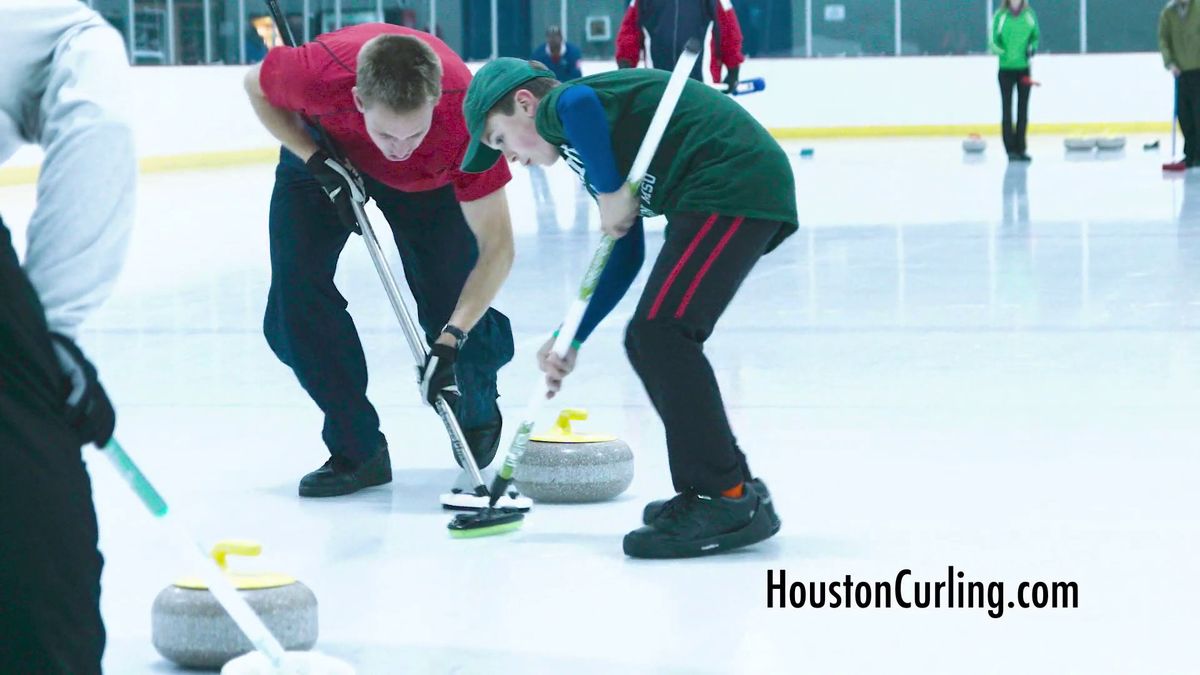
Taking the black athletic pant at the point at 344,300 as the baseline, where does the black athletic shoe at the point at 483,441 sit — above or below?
below

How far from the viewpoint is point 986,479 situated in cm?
352

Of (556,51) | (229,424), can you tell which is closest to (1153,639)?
(229,424)

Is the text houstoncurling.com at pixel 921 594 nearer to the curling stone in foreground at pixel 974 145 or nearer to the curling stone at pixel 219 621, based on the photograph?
the curling stone at pixel 219 621

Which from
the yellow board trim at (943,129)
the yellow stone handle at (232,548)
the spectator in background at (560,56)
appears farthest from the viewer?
the yellow board trim at (943,129)

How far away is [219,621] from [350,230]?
140 centimetres

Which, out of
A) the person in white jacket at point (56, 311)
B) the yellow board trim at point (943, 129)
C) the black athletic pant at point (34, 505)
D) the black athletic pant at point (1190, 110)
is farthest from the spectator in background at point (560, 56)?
the black athletic pant at point (34, 505)

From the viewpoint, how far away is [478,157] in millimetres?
3154

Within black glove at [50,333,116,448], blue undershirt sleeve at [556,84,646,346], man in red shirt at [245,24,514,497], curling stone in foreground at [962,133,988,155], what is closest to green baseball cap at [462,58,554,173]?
blue undershirt sleeve at [556,84,646,346]

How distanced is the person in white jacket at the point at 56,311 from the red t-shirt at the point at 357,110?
1868 mm

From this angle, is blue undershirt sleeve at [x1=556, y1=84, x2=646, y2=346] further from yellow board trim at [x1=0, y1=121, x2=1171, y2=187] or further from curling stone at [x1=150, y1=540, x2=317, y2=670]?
yellow board trim at [x1=0, y1=121, x2=1171, y2=187]

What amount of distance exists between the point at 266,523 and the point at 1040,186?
30.5 ft

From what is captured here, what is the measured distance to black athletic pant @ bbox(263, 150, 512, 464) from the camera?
12.1ft

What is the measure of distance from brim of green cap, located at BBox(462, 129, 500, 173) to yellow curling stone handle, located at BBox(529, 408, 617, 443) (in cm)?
58

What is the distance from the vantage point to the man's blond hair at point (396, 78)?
10.1 ft
